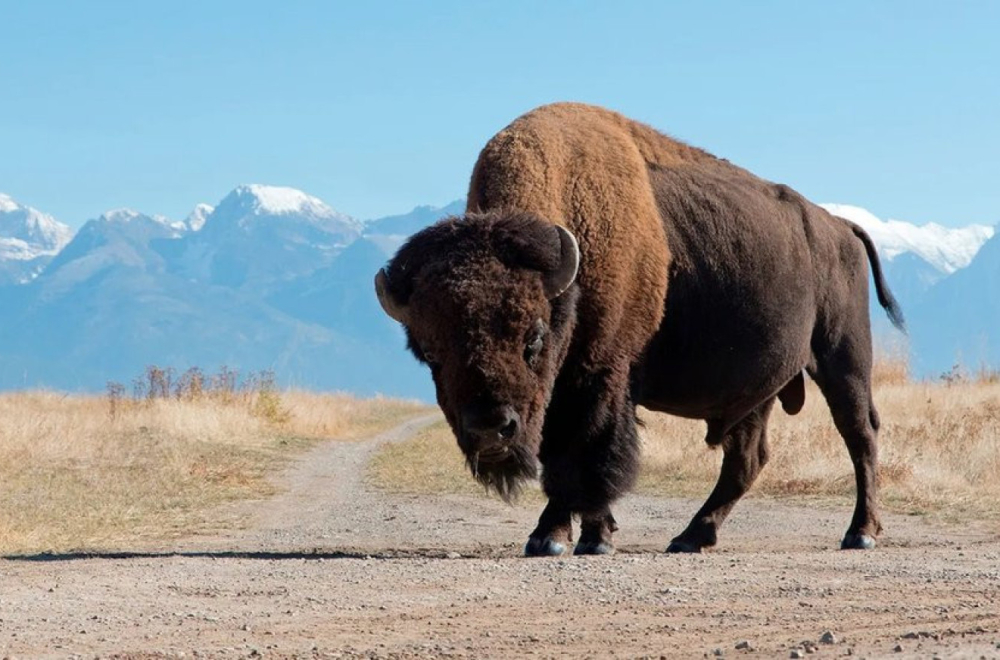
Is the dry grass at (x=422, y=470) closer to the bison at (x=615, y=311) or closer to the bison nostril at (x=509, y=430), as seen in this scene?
the bison at (x=615, y=311)

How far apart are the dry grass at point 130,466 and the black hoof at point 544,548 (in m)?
3.42

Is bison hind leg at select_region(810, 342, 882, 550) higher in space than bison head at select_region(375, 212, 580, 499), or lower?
lower

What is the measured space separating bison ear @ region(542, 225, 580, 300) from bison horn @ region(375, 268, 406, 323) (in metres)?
0.81

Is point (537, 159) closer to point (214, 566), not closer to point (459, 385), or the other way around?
point (459, 385)

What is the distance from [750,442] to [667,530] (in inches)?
50.2

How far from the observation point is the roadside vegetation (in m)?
12.4

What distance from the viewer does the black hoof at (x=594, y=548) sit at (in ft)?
30.3

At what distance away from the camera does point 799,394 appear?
11.9 m

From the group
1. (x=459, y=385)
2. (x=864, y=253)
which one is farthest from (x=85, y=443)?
(x=459, y=385)

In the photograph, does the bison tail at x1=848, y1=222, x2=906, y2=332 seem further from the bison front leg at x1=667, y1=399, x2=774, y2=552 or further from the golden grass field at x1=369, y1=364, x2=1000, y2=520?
the golden grass field at x1=369, y1=364, x2=1000, y2=520

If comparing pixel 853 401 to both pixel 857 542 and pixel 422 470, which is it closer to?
pixel 857 542

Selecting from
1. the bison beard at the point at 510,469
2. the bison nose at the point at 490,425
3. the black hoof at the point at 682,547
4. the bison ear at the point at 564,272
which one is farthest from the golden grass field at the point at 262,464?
the bison ear at the point at 564,272

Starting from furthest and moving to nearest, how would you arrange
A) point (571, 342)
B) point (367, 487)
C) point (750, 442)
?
point (367, 487) → point (750, 442) → point (571, 342)

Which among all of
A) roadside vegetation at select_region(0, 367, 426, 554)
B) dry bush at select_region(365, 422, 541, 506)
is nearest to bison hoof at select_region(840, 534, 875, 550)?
dry bush at select_region(365, 422, 541, 506)
